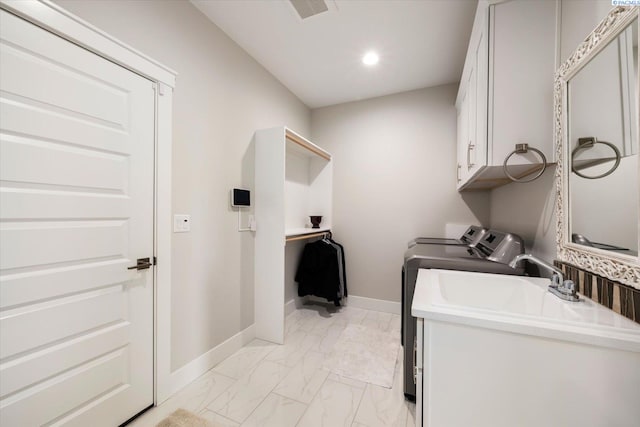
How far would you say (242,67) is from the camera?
220 centimetres

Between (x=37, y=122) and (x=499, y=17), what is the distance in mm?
2294

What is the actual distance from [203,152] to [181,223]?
568mm

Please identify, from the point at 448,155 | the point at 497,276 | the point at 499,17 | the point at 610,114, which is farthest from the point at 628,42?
the point at 448,155

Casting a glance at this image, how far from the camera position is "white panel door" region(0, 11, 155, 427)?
991 millimetres

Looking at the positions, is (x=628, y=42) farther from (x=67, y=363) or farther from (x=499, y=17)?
(x=67, y=363)

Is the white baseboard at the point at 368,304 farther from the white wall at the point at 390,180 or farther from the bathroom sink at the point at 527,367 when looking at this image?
the bathroom sink at the point at 527,367

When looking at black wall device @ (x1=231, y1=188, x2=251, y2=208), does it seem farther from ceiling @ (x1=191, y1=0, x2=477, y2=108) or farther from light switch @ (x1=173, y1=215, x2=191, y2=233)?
ceiling @ (x1=191, y1=0, x2=477, y2=108)

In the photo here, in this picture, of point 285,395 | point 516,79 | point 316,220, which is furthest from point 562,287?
point 316,220

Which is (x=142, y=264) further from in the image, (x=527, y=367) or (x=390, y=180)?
(x=390, y=180)

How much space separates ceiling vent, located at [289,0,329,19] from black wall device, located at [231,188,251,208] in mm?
1435

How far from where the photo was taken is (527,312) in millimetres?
792

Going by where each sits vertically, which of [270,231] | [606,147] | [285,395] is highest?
[606,147]

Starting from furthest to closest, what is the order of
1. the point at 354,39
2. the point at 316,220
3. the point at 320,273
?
the point at 316,220 < the point at 320,273 < the point at 354,39

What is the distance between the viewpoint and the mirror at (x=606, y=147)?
2.63 ft
